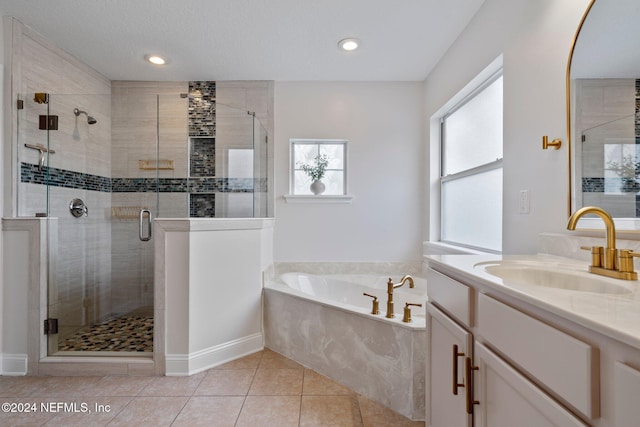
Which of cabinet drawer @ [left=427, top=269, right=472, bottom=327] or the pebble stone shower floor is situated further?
the pebble stone shower floor

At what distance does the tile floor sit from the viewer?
161cm

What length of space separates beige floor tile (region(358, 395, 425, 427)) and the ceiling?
7.95 ft

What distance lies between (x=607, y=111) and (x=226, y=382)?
92.8 inches

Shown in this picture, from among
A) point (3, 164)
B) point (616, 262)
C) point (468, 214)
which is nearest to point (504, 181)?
point (468, 214)

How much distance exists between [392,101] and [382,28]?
0.91m

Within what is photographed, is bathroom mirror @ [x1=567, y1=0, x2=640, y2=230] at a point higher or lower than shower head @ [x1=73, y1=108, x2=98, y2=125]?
lower

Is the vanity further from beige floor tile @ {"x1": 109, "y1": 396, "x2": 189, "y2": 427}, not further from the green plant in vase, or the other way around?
the green plant in vase

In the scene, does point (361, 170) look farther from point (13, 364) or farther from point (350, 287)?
point (13, 364)

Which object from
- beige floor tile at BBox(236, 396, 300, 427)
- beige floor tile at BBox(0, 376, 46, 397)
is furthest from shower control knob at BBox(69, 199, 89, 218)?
beige floor tile at BBox(236, 396, 300, 427)

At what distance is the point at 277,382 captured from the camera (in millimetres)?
1986

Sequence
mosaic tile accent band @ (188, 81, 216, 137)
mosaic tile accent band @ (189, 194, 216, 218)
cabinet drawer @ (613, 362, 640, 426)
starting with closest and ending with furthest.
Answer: cabinet drawer @ (613, 362, 640, 426), mosaic tile accent band @ (189, 194, 216, 218), mosaic tile accent band @ (188, 81, 216, 137)

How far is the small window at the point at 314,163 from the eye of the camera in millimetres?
3096

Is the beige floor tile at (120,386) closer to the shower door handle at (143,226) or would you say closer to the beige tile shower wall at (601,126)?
the shower door handle at (143,226)

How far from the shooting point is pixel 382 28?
86.8 inches
